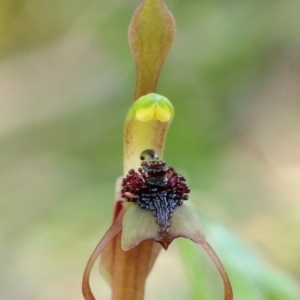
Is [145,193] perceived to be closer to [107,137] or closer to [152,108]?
[152,108]

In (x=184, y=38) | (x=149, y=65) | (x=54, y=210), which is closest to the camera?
(x=149, y=65)

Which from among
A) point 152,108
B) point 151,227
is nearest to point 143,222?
point 151,227

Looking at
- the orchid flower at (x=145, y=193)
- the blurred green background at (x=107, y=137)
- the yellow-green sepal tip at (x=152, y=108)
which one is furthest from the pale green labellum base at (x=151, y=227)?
the blurred green background at (x=107, y=137)

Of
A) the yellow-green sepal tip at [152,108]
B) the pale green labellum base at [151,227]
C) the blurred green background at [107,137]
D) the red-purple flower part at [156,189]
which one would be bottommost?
the pale green labellum base at [151,227]

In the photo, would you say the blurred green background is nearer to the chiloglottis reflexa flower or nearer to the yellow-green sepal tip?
the chiloglottis reflexa flower

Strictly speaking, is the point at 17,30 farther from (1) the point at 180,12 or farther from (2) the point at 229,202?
(2) the point at 229,202

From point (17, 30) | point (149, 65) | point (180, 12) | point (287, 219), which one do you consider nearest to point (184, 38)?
point (180, 12)

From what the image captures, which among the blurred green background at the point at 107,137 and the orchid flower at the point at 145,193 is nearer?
the orchid flower at the point at 145,193

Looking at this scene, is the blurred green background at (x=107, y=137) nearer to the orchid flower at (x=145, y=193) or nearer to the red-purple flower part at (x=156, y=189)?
the orchid flower at (x=145, y=193)
